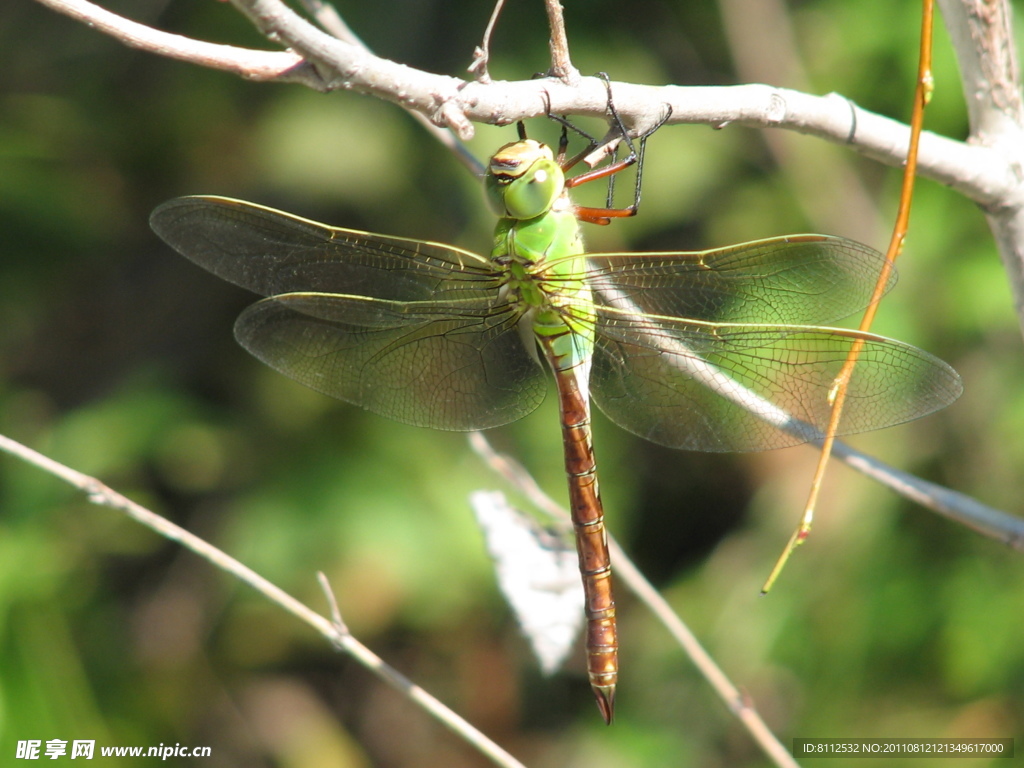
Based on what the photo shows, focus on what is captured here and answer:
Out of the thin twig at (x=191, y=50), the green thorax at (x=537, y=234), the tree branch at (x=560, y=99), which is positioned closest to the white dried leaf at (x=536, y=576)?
the green thorax at (x=537, y=234)

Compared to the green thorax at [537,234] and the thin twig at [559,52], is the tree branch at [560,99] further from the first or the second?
the green thorax at [537,234]

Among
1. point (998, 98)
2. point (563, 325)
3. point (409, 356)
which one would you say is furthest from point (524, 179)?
point (998, 98)

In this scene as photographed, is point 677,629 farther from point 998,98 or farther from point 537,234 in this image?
point 998,98

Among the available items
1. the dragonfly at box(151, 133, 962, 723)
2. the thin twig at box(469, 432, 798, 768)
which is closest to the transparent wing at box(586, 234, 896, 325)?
the dragonfly at box(151, 133, 962, 723)

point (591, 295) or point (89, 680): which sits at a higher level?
point (591, 295)

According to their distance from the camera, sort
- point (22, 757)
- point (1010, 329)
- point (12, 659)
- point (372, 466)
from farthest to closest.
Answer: point (372, 466) → point (1010, 329) → point (12, 659) → point (22, 757)

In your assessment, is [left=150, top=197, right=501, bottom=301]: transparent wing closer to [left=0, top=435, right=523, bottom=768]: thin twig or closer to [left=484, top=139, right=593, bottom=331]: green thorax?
[left=484, top=139, right=593, bottom=331]: green thorax

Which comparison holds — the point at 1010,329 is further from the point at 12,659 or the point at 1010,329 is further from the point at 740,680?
the point at 12,659

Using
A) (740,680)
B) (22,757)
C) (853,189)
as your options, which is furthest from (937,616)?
(22,757)
